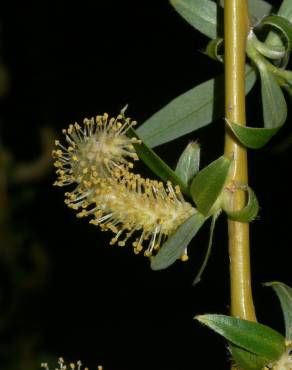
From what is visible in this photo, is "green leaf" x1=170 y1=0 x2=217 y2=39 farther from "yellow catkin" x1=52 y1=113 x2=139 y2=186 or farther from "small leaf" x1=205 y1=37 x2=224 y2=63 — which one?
"yellow catkin" x1=52 y1=113 x2=139 y2=186

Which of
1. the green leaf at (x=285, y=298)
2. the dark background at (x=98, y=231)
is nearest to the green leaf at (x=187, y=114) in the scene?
the green leaf at (x=285, y=298)

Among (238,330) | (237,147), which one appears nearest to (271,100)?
(237,147)

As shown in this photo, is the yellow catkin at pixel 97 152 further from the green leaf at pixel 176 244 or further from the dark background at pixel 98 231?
the dark background at pixel 98 231

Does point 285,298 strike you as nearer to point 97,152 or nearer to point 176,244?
point 176,244

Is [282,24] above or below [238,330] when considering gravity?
above

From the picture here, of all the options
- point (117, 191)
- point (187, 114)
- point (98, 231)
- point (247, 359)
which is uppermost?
point (98, 231)

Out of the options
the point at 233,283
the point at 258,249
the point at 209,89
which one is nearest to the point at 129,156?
the point at 209,89

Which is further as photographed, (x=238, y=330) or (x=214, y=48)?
(x=214, y=48)
